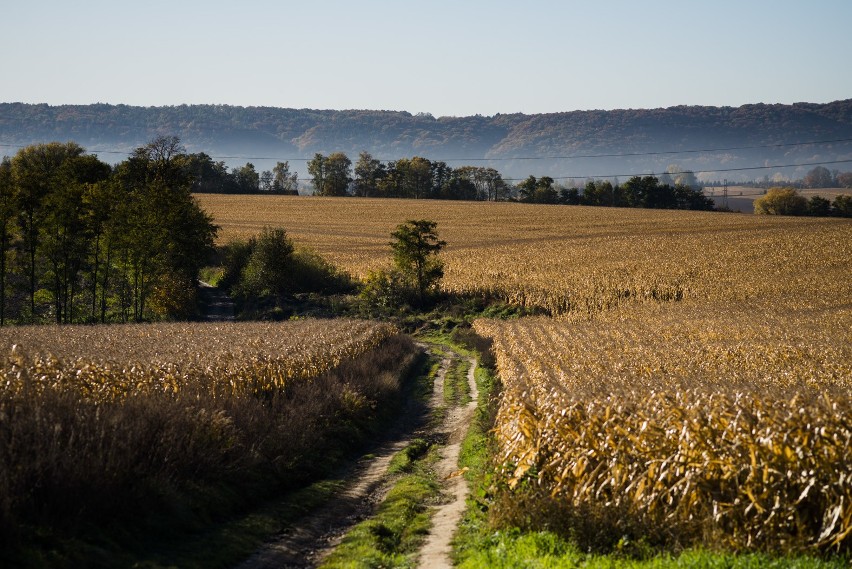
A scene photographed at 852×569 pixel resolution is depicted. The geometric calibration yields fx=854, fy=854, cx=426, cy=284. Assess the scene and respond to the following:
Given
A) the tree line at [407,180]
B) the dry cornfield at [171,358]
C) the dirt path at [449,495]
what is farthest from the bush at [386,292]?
the tree line at [407,180]

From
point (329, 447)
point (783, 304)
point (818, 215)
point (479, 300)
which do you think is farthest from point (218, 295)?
point (818, 215)

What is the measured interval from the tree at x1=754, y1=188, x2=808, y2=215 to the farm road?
111 meters

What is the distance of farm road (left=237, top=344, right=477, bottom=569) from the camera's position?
12.9 m

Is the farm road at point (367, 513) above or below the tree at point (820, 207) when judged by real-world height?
below

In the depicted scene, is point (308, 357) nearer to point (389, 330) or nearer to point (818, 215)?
point (389, 330)

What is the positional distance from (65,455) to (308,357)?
13075 mm

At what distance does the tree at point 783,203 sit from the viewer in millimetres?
122000

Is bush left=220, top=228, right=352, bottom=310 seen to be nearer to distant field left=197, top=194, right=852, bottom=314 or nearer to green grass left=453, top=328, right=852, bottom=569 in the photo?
distant field left=197, top=194, right=852, bottom=314

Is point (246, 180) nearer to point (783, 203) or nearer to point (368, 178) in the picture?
point (368, 178)

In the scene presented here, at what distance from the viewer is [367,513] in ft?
52.5

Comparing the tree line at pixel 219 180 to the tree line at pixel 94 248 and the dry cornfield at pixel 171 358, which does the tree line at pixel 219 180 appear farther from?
the dry cornfield at pixel 171 358

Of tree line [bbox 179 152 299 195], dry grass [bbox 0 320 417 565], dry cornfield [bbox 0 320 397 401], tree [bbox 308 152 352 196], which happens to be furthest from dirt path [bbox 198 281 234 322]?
tree [bbox 308 152 352 196]

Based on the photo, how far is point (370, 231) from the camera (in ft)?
315

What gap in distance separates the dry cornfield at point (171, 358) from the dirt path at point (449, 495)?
4.27 m
